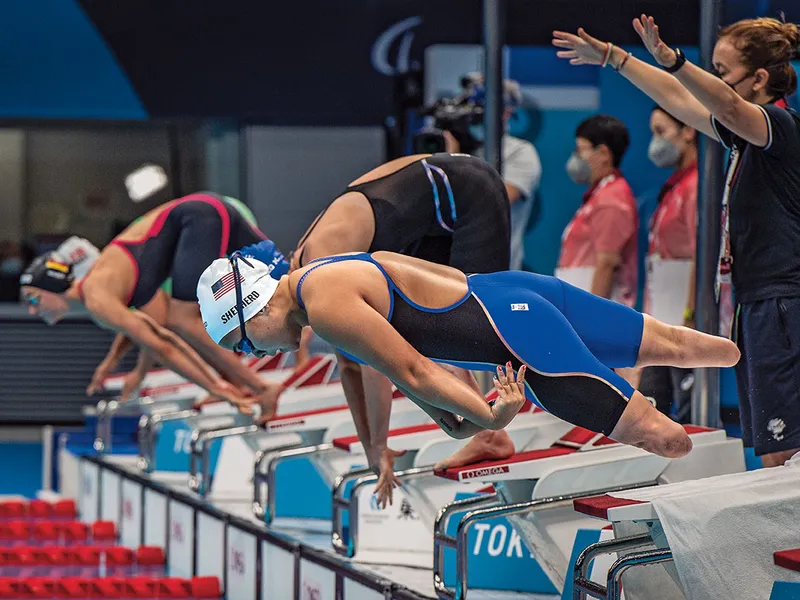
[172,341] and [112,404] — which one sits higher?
[172,341]

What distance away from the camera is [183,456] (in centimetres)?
763

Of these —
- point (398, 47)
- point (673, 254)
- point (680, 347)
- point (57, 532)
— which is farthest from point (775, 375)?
point (398, 47)

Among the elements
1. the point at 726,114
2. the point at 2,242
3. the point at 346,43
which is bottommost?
the point at 2,242

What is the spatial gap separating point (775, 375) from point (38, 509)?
19.4ft

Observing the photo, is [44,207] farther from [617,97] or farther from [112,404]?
[617,97]

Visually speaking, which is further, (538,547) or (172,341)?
(172,341)

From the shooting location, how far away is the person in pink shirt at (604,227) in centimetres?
523

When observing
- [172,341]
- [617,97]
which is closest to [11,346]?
[172,341]

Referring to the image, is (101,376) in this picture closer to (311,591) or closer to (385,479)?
(311,591)

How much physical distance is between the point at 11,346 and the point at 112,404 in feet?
13.0

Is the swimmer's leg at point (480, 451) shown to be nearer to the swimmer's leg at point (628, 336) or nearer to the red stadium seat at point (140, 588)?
Result: the swimmer's leg at point (628, 336)

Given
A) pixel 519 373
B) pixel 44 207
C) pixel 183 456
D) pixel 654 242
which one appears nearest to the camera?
pixel 519 373

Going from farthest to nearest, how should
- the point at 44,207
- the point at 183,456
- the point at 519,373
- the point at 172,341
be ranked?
the point at 44,207 → the point at 183,456 → the point at 172,341 → the point at 519,373

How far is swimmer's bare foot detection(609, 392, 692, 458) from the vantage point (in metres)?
3.17
